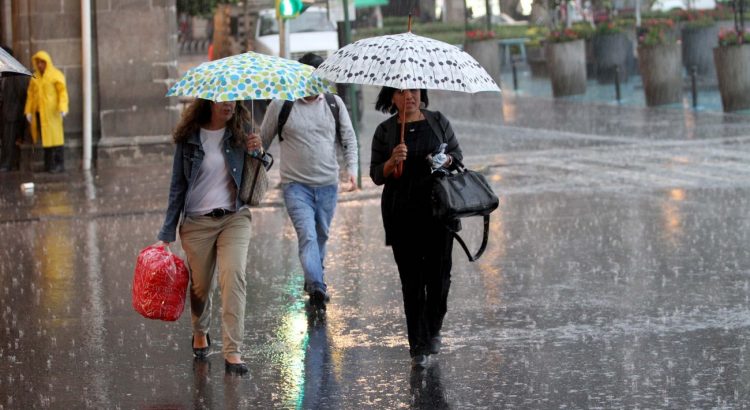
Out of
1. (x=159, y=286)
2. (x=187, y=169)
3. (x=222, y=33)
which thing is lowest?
(x=159, y=286)

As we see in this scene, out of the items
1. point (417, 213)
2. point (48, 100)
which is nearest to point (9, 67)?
point (417, 213)

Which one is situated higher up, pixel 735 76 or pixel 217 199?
pixel 735 76

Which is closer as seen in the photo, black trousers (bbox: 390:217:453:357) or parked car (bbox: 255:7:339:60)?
black trousers (bbox: 390:217:453:357)

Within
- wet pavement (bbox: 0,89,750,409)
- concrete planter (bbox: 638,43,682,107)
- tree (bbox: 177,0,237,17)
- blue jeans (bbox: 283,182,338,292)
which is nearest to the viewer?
wet pavement (bbox: 0,89,750,409)

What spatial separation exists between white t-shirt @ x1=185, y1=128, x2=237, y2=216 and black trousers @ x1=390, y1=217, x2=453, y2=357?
967 mm

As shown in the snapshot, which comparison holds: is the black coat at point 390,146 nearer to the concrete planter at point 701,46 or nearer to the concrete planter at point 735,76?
the concrete planter at point 735,76

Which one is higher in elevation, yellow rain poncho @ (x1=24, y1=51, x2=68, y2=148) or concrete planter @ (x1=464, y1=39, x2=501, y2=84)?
concrete planter @ (x1=464, y1=39, x2=501, y2=84)

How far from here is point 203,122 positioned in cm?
784

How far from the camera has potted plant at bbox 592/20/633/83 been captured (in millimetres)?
35406

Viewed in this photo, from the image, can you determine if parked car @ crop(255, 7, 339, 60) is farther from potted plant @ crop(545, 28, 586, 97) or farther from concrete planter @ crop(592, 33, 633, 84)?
concrete planter @ crop(592, 33, 633, 84)

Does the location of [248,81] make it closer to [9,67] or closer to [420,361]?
[9,67]

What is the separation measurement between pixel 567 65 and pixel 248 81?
958 inches

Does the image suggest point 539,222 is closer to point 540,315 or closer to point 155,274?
point 540,315

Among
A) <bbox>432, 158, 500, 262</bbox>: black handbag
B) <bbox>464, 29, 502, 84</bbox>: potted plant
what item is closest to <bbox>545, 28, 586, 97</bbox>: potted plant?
<bbox>464, 29, 502, 84</bbox>: potted plant
